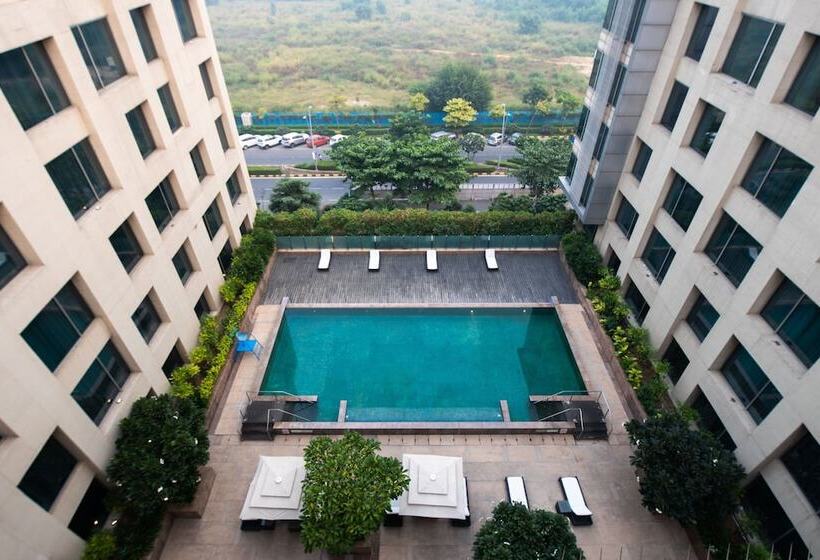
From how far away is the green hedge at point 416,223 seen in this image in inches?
1419

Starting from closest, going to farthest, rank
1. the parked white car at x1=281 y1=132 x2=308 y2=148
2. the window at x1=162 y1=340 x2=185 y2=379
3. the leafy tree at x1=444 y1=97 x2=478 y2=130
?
the window at x1=162 y1=340 x2=185 y2=379 < the leafy tree at x1=444 y1=97 x2=478 y2=130 < the parked white car at x1=281 y1=132 x2=308 y2=148

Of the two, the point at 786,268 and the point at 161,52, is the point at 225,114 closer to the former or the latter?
the point at 161,52

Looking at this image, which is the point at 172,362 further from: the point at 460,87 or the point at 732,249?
the point at 460,87

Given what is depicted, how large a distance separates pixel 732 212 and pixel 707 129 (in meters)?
4.75

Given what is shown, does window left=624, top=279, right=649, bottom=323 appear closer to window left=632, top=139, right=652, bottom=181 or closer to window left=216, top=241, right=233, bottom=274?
window left=632, top=139, right=652, bottom=181

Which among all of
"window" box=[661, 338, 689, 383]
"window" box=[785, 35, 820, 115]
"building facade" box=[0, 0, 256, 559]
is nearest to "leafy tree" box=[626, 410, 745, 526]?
"window" box=[661, 338, 689, 383]

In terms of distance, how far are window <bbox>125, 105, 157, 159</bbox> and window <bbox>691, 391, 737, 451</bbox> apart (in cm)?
2848

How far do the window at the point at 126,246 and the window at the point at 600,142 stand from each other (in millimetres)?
26854

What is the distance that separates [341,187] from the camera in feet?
186

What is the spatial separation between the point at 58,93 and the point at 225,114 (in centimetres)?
1414

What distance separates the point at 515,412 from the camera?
2512 cm

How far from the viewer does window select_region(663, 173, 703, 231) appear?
23.1 metres

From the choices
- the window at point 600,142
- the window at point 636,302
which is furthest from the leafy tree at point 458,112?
the window at point 636,302

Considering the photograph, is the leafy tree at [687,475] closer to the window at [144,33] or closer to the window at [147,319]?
the window at [147,319]
